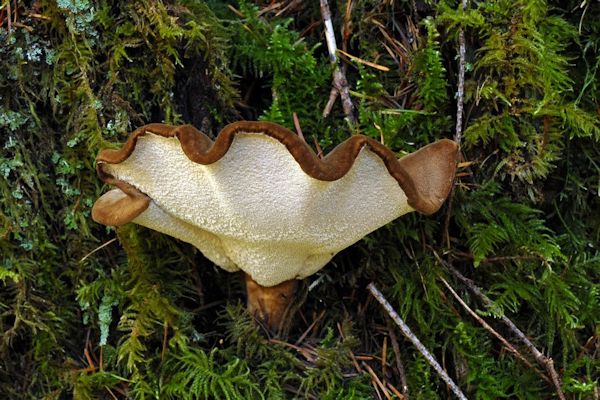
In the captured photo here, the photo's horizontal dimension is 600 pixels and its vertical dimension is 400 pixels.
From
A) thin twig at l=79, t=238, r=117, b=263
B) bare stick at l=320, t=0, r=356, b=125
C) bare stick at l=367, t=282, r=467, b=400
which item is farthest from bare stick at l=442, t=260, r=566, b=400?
thin twig at l=79, t=238, r=117, b=263

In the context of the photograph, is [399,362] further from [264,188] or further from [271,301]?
[264,188]

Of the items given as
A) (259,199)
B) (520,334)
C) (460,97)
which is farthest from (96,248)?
(520,334)

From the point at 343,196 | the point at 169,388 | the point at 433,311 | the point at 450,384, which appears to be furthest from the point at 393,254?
the point at 169,388

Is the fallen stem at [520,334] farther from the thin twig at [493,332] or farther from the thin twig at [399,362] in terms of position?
the thin twig at [399,362]

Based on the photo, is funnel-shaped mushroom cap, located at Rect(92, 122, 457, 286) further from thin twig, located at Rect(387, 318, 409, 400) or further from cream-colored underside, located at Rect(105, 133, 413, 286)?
thin twig, located at Rect(387, 318, 409, 400)

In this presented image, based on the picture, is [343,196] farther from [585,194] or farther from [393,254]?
[585,194]

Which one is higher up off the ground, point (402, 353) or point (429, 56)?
point (429, 56)
